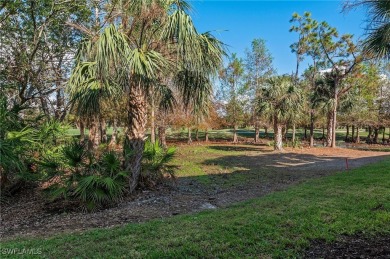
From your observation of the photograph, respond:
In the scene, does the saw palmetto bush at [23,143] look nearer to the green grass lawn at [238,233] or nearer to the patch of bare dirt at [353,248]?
the green grass lawn at [238,233]

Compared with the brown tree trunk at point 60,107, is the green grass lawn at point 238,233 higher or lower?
lower

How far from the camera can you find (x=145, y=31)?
6348 millimetres

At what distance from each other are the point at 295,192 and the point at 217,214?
2426 millimetres

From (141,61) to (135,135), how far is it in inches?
73.4

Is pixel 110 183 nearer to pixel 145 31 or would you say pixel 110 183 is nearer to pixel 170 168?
pixel 170 168

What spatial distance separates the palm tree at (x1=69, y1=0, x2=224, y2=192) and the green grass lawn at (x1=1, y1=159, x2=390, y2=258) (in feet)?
9.62

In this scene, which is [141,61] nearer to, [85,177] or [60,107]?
[85,177]

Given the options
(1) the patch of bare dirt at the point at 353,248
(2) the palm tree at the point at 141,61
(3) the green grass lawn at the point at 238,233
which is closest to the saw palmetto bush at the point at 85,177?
(2) the palm tree at the point at 141,61

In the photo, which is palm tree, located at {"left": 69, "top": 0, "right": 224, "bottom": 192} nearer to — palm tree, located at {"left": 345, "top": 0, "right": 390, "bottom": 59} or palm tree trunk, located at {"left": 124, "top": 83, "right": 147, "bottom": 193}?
palm tree trunk, located at {"left": 124, "top": 83, "right": 147, "bottom": 193}

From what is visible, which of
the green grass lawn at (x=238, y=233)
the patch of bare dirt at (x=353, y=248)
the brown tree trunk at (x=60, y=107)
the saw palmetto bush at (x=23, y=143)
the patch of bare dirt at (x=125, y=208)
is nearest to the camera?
the patch of bare dirt at (x=353, y=248)

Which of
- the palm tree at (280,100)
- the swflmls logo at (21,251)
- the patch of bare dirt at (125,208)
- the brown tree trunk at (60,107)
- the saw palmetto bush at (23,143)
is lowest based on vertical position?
the patch of bare dirt at (125,208)

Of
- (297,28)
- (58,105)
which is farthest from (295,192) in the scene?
(297,28)

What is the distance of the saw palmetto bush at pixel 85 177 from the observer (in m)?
5.66

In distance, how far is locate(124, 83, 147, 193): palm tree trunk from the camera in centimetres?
649
